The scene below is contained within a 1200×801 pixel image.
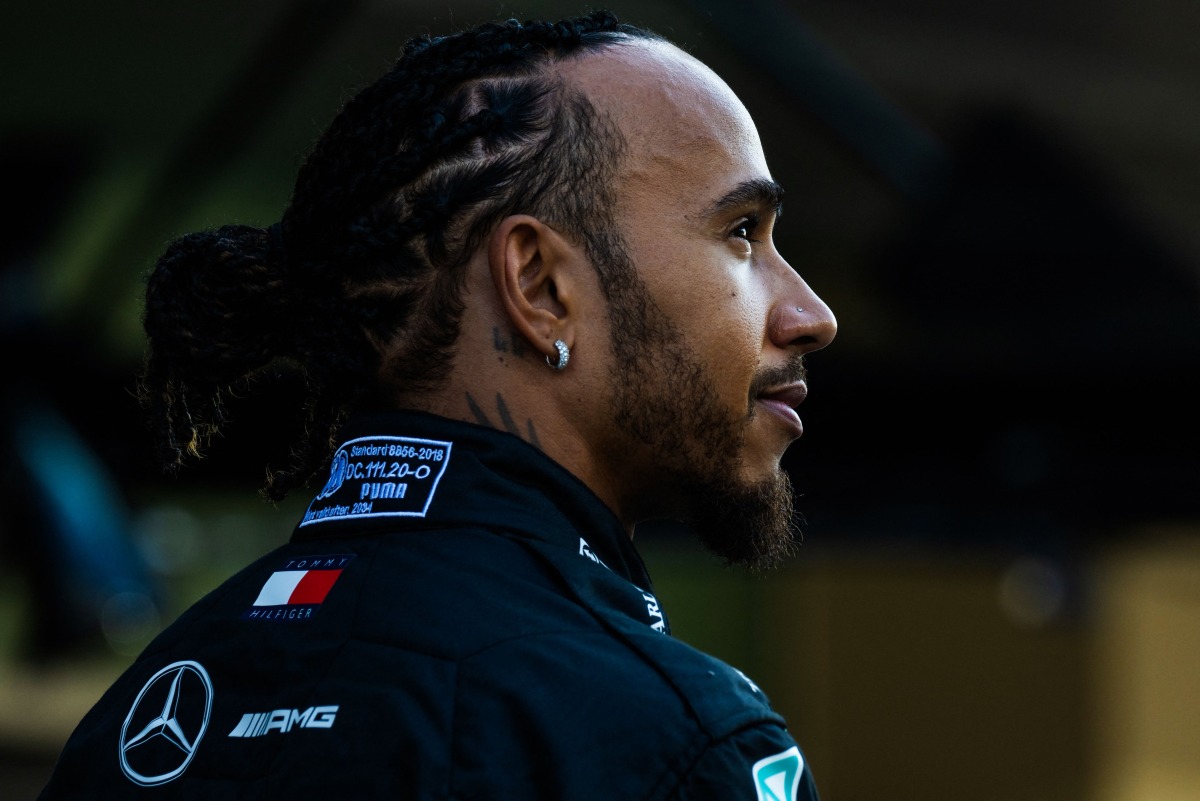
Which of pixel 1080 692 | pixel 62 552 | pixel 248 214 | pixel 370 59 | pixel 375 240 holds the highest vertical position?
pixel 375 240

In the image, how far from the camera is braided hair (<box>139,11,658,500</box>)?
153cm

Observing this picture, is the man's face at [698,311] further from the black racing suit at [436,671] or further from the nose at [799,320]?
the black racing suit at [436,671]

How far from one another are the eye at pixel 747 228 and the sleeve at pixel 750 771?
2.15ft

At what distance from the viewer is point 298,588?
1.33 metres

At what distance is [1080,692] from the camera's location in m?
7.25

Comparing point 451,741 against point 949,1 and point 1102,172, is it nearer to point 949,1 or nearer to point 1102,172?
point 949,1

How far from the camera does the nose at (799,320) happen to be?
162 cm

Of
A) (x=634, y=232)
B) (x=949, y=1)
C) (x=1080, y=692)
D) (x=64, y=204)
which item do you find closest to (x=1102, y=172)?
(x=949, y=1)

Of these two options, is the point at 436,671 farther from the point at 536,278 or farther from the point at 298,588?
the point at 536,278

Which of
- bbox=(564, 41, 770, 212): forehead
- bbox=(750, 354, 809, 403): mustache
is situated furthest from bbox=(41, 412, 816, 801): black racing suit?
bbox=(564, 41, 770, 212): forehead

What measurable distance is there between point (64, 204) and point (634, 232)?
486cm

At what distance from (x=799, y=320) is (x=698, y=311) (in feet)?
0.51

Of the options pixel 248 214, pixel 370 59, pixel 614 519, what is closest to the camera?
pixel 614 519

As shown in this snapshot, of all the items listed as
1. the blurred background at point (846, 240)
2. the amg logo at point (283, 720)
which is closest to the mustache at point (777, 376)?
the amg logo at point (283, 720)
